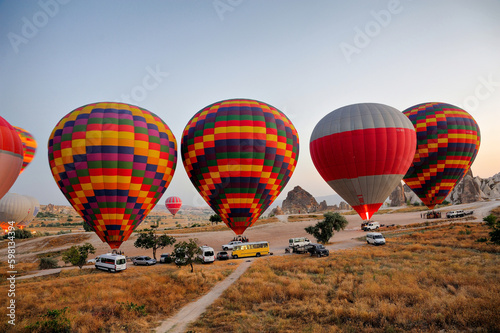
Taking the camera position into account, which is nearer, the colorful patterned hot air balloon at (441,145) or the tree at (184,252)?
the tree at (184,252)

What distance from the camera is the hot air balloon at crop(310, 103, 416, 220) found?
24.4m

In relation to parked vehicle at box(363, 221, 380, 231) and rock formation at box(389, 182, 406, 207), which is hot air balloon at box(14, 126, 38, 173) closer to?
parked vehicle at box(363, 221, 380, 231)

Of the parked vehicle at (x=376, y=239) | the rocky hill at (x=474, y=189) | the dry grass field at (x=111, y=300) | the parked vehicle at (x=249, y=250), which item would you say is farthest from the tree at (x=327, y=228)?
the rocky hill at (x=474, y=189)

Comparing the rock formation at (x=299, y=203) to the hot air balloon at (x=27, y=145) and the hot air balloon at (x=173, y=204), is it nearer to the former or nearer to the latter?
the hot air balloon at (x=173, y=204)

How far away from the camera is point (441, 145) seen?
1243 inches

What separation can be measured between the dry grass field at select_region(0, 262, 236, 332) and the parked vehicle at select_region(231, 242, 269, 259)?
9.03 meters

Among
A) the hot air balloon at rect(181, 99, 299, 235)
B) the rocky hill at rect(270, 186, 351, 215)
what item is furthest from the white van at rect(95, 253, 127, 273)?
the rocky hill at rect(270, 186, 351, 215)

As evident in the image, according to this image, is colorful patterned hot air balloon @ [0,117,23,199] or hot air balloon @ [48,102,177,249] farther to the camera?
hot air balloon @ [48,102,177,249]

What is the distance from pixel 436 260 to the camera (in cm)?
1934

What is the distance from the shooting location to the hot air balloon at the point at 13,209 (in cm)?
5178

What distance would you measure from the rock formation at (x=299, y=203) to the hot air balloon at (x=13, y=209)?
234 ft

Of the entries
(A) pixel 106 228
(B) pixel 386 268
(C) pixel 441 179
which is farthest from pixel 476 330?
(C) pixel 441 179

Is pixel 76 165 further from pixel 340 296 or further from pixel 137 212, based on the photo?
pixel 340 296

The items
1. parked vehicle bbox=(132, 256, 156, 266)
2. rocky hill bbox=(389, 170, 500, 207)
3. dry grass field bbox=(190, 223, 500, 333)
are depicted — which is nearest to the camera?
dry grass field bbox=(190, 223, 500, 333)
